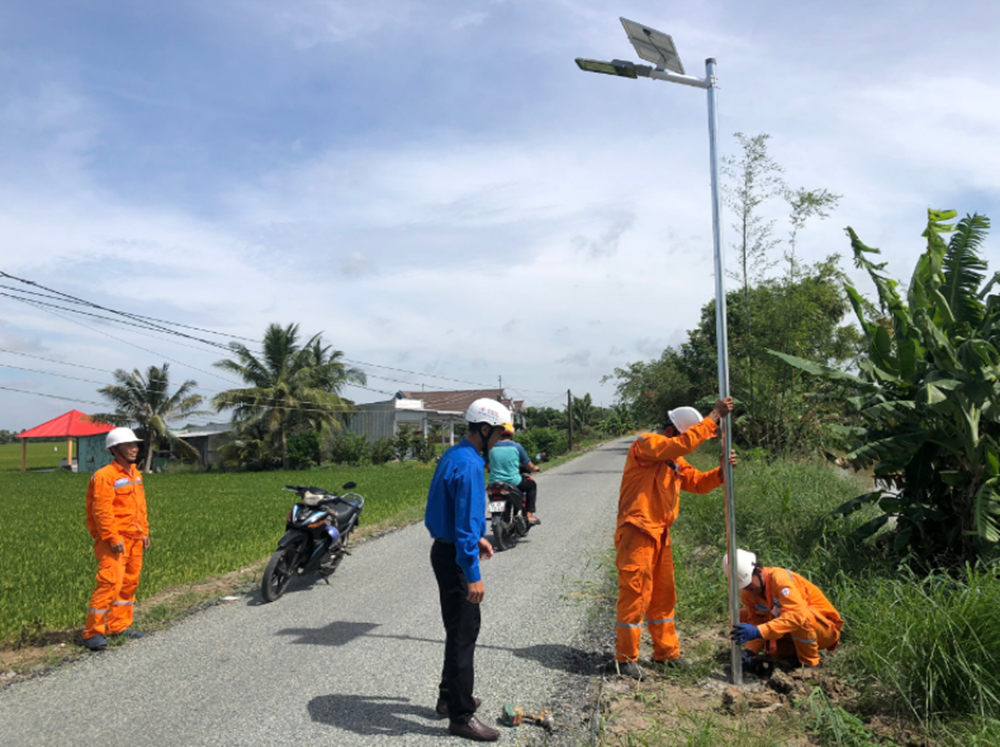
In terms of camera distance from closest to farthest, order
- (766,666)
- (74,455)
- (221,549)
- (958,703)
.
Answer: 1. (958,703)
2. (766,666)
3. (221,549)
4. (74,455)

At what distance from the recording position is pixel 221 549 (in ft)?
35.1

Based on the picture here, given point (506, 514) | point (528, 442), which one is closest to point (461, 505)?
point (506, 514)

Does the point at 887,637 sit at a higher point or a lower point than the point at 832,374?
lower

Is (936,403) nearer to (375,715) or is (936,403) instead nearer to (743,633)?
(743,633)

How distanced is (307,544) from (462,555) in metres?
4.40

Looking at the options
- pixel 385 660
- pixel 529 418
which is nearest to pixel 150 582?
pixel 385 660

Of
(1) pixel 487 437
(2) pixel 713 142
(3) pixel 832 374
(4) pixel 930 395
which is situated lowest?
(1) pixel 487 437

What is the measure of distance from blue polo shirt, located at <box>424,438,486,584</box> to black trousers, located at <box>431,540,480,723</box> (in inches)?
3.1

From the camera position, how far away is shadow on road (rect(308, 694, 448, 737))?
4.17 metres

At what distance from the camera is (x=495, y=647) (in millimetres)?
5633

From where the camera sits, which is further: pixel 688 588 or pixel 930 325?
pixel 688 588

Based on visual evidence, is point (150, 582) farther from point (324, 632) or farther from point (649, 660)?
point (649, 660)

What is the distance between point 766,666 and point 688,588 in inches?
70.5

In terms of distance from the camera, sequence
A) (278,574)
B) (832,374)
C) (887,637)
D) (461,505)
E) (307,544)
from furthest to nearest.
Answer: (307,544) < (278,574) < (832,374) < (887,637) < (461,505)
